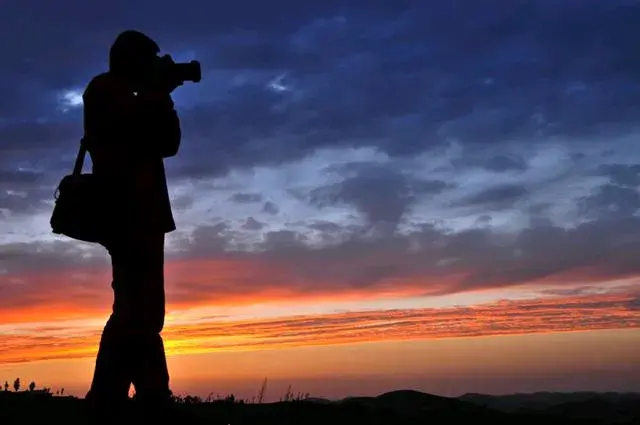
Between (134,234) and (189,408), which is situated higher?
(134,234)

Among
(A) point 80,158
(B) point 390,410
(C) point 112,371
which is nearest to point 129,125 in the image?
(A) point 80,158

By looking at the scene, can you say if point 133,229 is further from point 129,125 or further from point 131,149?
point 129,125

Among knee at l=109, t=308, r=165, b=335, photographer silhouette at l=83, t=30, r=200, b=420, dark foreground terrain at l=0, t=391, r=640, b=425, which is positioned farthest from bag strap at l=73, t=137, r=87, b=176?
dark foreground terrain at l=0, t=391, r=640, b=425

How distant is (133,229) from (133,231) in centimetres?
1

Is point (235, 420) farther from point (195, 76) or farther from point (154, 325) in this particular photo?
point (195, 76)

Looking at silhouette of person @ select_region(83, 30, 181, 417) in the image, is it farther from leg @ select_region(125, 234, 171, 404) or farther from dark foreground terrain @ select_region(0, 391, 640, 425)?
dark foreground terrain @ select_region(0, 391, 640, 425)

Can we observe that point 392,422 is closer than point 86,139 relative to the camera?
No

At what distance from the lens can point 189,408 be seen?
7520 millimetres

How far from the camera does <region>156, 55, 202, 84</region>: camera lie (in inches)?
209

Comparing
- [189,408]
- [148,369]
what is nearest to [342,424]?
[189,408]

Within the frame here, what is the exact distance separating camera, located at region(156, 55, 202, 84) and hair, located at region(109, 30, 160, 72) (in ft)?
0.54

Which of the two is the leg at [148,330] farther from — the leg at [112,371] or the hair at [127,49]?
the hair at [127,49]

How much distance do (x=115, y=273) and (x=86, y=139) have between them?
1027 mm

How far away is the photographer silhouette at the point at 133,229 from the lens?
5.01 meters
